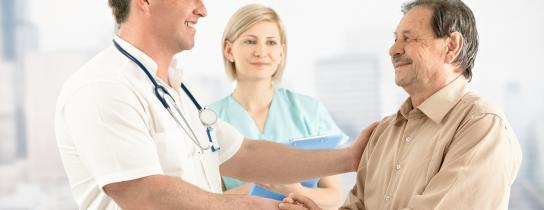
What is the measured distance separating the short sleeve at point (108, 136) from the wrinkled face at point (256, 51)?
118 centimetres

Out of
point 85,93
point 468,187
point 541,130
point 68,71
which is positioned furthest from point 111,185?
point 541,130

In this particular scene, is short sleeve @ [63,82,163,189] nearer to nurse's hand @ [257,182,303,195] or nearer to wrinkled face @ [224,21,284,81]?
nurse's hand @ [257,182,303,195]

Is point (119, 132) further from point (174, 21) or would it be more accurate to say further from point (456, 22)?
point (456, 22)

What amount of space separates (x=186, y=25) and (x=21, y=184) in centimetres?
189

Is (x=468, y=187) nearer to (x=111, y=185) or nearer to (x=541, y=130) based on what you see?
(x=111, y=185)

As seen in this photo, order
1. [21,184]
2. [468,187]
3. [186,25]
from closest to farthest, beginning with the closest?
[468,187]
[186,25]
[21,184]

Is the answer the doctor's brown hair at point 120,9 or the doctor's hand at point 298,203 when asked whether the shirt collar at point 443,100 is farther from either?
the doctor's brown hair at point 120,9

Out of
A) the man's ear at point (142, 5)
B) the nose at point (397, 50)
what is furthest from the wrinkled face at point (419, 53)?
the man's ear at point (142, 5)

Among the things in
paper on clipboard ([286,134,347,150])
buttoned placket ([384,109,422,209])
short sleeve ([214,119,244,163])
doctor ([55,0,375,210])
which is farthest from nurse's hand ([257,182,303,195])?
buttoned placket ([384,109,422,209])

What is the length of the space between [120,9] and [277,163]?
2.56 ft

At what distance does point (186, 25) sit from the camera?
7.07ft

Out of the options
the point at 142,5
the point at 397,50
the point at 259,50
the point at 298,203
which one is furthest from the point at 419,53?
the point at 259,50

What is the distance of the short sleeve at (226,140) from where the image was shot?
2.43m

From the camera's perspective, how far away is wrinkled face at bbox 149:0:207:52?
210 cm
